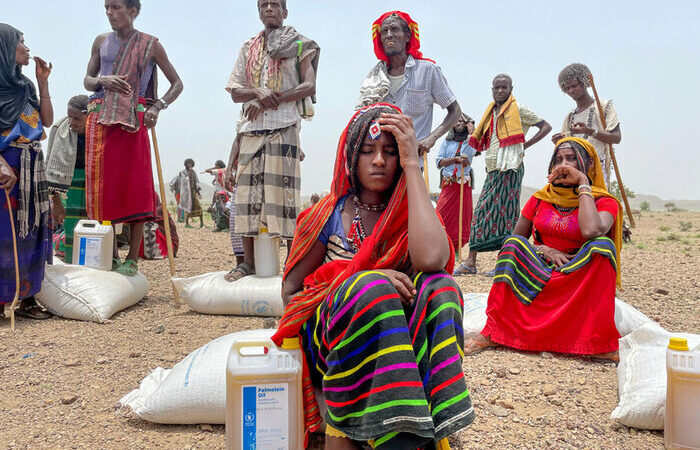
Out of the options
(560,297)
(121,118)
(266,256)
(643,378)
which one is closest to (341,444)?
(643,378)

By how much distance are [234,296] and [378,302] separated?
2.75 meters

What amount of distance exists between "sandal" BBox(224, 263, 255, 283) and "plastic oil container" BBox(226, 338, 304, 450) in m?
2.54

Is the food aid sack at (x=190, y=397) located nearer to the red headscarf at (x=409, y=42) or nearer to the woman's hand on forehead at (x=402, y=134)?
the woman's hand on forehead at (x=402, y=134)

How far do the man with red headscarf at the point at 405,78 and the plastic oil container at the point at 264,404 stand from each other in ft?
9.36

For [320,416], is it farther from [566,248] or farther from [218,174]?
[218,174]

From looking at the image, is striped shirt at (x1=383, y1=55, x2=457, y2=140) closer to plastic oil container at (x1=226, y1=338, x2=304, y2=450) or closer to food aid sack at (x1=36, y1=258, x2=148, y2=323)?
food aid sack at (x1=36, y1=258, x2=148, y2=323)

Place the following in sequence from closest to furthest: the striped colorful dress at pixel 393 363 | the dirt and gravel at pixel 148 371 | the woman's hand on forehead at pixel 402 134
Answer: the striped colorful dress at pixel 393 363, the woman's hand on forehead at pixel 402 134, the dirt and gravel at pixel 148 371

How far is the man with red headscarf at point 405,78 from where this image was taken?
443 centimetres

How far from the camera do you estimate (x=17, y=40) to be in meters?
4.16

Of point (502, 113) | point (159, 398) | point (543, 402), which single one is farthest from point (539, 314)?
point (502, 113)

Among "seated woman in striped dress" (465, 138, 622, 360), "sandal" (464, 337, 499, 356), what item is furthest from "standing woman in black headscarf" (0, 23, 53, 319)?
"seated woman in striped dress" (465, 138, 622, 360)

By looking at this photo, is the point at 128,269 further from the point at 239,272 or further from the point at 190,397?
the point at 190,397

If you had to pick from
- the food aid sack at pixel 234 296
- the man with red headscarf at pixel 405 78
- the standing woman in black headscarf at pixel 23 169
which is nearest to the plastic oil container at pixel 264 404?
the food aid sack at pixel 234 296

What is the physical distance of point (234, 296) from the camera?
14.2 feet
